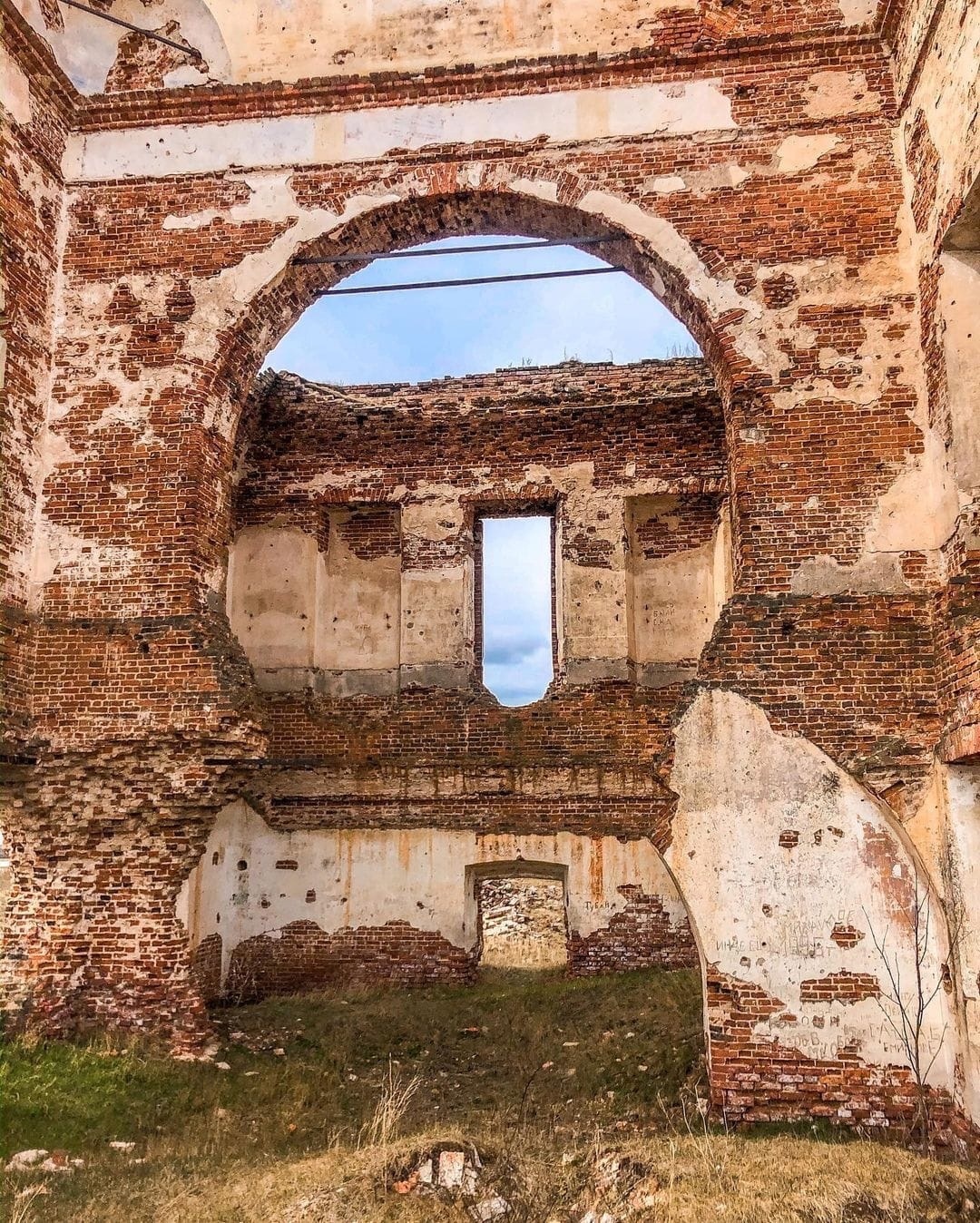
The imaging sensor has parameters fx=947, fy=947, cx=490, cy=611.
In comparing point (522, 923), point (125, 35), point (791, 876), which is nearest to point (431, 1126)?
point (791, 876)

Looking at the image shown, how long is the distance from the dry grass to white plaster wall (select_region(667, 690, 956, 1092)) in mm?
719

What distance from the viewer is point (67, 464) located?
774 cm

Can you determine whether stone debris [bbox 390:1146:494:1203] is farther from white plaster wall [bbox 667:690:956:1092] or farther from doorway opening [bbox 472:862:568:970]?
doorway opening [bbox 472:862:568:970]

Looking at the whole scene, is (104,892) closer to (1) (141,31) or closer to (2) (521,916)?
(2) (521,916)

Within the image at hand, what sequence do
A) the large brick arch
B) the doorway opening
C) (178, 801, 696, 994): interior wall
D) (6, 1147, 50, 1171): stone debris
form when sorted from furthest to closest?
the doorway opening → (178, 801, 696, 994): interior wall → the large brick arch → (6, 1147, 50, 1171): stone debris

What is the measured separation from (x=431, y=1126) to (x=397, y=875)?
3.86 m

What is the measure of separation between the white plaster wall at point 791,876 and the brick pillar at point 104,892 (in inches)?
146

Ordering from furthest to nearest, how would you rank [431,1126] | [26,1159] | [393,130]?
1. [393,130]
2. [431,1126]
3. [26,1159]

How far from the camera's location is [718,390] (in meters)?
8.15

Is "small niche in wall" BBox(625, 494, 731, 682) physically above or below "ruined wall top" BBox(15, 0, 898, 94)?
below

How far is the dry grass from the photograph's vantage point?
4.71 m

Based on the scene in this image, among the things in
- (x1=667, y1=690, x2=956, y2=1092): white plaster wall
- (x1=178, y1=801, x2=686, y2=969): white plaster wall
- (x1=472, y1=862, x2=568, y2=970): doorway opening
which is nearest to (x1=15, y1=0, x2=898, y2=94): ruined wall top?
(x1=667, y1=690, x2=956, y2=1092): white plaster wall

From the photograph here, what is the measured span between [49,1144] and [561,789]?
18.2 ft

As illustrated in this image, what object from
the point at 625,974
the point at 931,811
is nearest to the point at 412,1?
the point at 931,811
